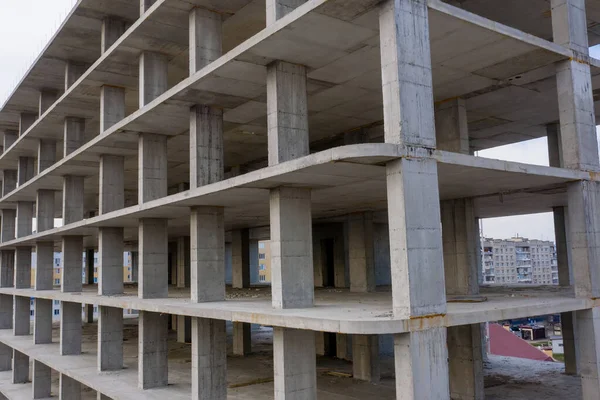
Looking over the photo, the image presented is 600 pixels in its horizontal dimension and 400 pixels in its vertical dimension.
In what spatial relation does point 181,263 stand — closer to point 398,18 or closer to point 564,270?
point 564,270

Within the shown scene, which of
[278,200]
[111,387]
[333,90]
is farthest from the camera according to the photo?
[111,387]

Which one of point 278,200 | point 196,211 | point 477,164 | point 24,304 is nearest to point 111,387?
point 196,211

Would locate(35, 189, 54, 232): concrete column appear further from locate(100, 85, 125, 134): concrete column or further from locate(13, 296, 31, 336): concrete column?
locate(100, 85, 125, 134): concrete column

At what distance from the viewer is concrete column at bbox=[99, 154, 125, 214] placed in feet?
80.5

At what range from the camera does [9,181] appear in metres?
40.1

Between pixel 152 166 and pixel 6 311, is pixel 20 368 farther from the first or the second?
pixel 152 166

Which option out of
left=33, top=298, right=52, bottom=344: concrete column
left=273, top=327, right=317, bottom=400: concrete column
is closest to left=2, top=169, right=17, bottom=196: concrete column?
left=33, top=298, right=52, bottom=344: concrete column

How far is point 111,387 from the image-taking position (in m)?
20.5

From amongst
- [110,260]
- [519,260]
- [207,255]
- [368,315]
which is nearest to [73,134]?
[110,260]

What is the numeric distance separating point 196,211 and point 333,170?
7.71m

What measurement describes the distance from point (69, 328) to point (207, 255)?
1354 centimetres

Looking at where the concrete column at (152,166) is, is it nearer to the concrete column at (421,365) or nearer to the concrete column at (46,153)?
the concrete column at (421,365)

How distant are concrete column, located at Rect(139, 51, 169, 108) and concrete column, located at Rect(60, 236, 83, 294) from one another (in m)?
12.4

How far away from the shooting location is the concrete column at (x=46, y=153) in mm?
32125
